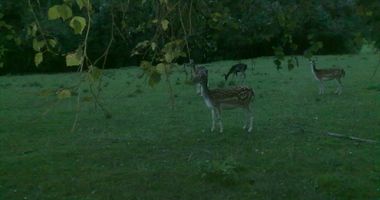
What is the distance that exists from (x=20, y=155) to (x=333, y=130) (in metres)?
5.56

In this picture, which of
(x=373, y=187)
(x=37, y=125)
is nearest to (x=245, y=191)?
(x=373, y=187)

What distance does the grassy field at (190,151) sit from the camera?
26.6ft

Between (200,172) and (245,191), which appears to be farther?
(200,172)

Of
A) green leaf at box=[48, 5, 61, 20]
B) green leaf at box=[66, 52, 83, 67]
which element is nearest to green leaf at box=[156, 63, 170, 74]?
green leaf at box=[66, 52, 83, 67]

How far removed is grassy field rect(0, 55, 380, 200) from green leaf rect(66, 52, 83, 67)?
1101 mm

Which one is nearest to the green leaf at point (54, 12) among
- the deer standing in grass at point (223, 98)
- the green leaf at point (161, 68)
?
the green leaf at point (161, 68)

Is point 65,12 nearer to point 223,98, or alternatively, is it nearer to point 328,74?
point 223,98

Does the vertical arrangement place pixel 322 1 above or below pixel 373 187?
above

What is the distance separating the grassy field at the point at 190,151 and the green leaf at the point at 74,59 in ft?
3.61

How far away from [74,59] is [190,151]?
7.37 m

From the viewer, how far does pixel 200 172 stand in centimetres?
861

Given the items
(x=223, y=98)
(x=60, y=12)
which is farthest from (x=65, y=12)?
(x=223, y=98)

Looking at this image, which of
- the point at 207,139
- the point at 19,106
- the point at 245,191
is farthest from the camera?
the point at 19,106

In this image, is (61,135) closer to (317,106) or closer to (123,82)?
(317,106)
